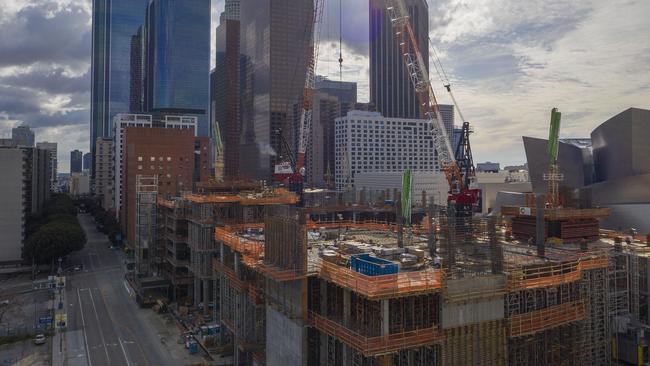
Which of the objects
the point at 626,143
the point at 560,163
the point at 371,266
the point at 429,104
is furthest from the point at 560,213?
the point at 560,163

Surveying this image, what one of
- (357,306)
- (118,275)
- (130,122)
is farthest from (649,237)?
(130,122)

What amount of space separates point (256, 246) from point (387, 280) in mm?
A: 18711

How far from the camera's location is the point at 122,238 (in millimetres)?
139875

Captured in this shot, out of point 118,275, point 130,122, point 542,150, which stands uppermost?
point 130,122

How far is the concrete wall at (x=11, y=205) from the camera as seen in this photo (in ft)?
339

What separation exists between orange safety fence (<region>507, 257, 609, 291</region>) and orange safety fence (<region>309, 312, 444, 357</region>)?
22.8 feet

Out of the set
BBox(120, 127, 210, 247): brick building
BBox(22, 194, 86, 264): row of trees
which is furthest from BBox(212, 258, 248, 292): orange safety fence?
BBox(120, 127, 210, 247): brick building

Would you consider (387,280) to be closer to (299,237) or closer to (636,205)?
(299,237)

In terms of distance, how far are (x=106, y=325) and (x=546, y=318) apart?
53.9m

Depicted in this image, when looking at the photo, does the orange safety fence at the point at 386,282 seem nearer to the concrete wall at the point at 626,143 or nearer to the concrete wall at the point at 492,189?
the concrete wall at the point at 626,143

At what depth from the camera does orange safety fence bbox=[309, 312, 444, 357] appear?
28.4m

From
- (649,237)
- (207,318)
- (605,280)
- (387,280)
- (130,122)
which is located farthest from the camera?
(130,122)

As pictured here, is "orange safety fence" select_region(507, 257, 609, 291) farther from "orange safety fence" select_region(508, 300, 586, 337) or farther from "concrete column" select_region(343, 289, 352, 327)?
"concrete column" select_region(343, 289, 352, 327)

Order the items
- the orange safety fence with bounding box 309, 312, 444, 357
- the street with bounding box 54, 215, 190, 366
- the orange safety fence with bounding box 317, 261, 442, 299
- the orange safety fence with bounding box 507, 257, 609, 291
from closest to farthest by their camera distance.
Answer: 1. the orange safety fence with bounding box 309, 312, 444, 357
2. the orange safety fence with bounding box 317, 261, 442, 299
3. the orange safety fence with bounding box 507, 257, 609, 291
4. the street with bounding box 54, 215, 190, 366
